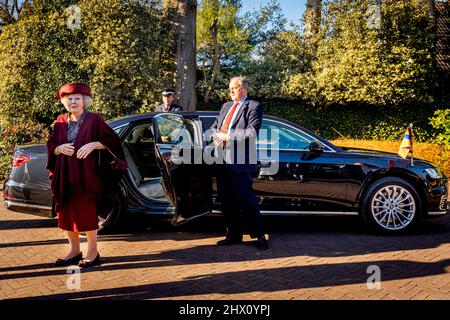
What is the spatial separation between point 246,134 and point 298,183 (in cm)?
113

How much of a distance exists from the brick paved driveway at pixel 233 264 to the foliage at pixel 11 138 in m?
4.99

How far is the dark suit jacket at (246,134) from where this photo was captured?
4477mm

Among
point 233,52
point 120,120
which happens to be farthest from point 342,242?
point 233,52

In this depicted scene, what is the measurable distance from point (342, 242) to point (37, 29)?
1304 centimetres

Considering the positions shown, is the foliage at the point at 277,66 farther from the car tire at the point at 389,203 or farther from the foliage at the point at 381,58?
the car tire at the point at 389,203

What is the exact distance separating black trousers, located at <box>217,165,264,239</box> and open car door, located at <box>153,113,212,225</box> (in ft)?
0.76

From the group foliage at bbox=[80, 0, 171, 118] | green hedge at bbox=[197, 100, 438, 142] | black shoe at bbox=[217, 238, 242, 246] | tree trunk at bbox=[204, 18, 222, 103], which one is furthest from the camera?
tree trunk at bbox=[204, 18, 222, 103]

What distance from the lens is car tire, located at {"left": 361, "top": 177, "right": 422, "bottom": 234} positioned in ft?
16.9

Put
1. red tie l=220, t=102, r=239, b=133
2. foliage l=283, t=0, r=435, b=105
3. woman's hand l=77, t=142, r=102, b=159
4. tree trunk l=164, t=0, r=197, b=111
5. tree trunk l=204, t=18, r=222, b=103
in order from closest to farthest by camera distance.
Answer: woman's hand l=77, t=142, r=102, b=159, red tie l=220, t=102, r=239, b=133, tree trunk l=164, t=0, r=197, b=111, foliage l=283, t=0, r=435, b=105, tree trunk l=204, t=18, r=222, b=103

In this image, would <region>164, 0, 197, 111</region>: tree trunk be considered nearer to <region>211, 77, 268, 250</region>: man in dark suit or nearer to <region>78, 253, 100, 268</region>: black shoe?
<region>211, 77, 268, 250</region>: man in dark suit

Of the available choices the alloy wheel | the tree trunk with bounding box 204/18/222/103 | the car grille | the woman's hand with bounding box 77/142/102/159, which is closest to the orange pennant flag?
the alloy wheel

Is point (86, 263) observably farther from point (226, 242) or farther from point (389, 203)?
point (389, 203)

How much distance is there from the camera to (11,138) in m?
10.3

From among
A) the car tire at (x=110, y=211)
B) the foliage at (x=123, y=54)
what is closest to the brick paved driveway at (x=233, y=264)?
the car tire at (x=110, y=211)
